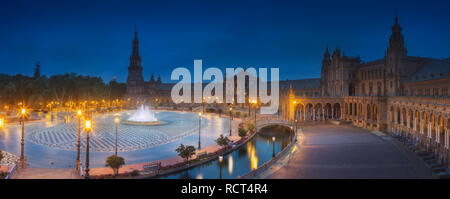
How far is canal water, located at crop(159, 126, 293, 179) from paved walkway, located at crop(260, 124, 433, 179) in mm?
5304

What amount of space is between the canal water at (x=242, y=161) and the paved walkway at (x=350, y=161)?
5.30 m

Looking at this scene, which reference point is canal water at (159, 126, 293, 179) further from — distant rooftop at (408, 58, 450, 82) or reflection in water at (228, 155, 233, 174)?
distant rooftop at (408, 58, 450, 82)

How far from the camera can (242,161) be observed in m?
35.2

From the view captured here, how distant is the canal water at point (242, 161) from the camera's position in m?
28.6

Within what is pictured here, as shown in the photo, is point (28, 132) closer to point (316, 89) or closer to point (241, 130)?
point (241, 130)

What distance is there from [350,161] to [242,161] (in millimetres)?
13505

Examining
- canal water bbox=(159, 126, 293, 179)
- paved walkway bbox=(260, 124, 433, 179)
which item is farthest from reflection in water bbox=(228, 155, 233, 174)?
paved walkway bbox=(260, 124, 433, 179)

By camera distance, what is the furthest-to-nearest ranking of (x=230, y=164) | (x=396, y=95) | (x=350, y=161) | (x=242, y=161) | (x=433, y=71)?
(x=396, y=95) → (x=433, y=71) → (x=242, y=161) → (x=230, y=164) → (x=350, y=161)

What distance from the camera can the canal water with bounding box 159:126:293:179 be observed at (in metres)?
28.6

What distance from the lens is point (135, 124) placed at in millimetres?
61938

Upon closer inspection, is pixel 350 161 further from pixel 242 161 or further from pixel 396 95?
pixel 396 95

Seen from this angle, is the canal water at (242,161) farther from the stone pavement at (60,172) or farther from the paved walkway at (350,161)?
the paved walkway at (350,161)

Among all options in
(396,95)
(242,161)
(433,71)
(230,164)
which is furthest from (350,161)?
(433,71)

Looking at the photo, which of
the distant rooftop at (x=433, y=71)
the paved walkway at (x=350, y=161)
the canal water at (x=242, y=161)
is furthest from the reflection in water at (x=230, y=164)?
the distant rooftop at (x=433, y=71)
